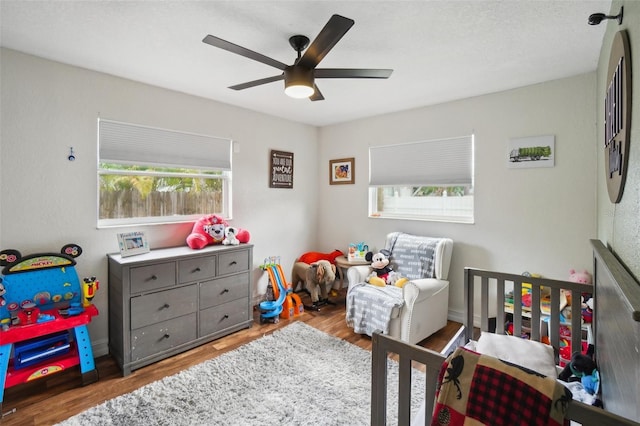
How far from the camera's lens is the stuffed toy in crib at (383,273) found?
3162mm

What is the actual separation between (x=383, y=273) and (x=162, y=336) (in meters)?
2.16

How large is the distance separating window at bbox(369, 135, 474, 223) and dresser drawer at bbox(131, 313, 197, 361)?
2463mm

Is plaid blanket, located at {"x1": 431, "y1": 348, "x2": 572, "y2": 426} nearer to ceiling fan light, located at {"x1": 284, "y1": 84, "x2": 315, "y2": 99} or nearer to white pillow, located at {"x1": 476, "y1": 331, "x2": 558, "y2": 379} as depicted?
white pillow, located at {"x1": 476, "y1": 331, "x2": 558, "y2": 379}

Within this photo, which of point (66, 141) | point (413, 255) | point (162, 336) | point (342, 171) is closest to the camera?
point (66, 141)

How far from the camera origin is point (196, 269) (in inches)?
110

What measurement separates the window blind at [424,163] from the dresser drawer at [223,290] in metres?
2.02

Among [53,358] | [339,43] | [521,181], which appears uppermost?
[339,43]

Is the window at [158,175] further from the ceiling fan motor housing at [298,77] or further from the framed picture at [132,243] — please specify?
the ceiling fan motor housing at [298,77]

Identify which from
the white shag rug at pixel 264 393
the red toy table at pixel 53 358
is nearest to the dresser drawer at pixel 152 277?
the red toy table at pixel 53 358

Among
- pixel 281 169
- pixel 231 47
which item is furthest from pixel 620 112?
pixel 281 169

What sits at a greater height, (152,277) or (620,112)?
(620,112)

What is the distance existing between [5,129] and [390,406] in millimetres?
3261

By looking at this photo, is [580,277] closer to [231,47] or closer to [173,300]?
[231,47]

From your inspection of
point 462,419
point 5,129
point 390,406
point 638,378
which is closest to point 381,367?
point 462,419
